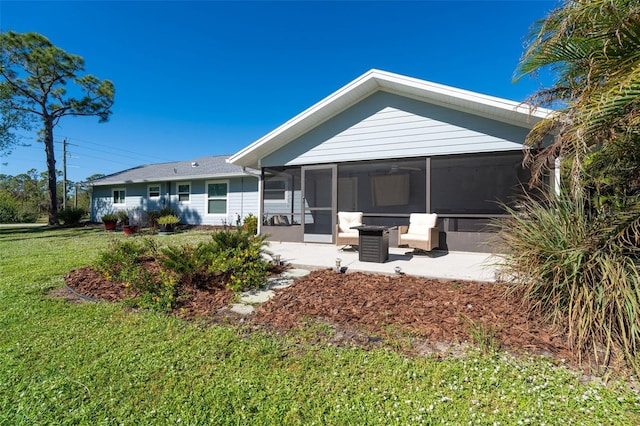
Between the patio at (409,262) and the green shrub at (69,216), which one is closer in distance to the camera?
the patio at (409,262)

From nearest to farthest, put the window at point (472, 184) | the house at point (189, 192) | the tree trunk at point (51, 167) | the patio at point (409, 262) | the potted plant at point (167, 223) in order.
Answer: the patio at point (409, 262), the window at point (472, 184), the potted plant at point (167, 223), the house at point (189, 192), the tree trunk at point (51, 167)

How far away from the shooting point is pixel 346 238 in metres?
7.34

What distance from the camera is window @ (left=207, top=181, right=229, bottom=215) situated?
14.8m

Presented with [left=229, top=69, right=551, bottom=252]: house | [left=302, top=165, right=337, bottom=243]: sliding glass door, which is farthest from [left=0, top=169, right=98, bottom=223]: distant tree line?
[left=229, top=69, right=551, bottom=252]: house

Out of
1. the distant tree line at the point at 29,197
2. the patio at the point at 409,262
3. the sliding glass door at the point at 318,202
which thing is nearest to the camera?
the patio at the point at 409,262

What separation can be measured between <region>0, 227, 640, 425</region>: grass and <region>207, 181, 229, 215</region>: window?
12.0 metres

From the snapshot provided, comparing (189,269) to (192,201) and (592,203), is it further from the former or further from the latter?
(192,201)

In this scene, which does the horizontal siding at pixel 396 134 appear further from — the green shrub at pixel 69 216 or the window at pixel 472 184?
the green shrub at pixel 69 216

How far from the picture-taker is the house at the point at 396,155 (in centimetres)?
694

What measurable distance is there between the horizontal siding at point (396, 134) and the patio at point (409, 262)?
265cm

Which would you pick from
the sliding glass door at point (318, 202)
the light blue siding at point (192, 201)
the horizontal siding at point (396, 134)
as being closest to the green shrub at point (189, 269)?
the horizontal siding at point (396, 134)

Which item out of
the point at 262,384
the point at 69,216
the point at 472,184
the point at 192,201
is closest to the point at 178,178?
the point at 192,201

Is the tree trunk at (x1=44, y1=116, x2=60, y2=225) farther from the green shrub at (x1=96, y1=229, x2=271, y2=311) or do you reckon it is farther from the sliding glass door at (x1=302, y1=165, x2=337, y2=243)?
the green shrub at (x1=96, y1=229, x2=271, y2=311)

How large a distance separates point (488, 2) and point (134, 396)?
1135 cm
